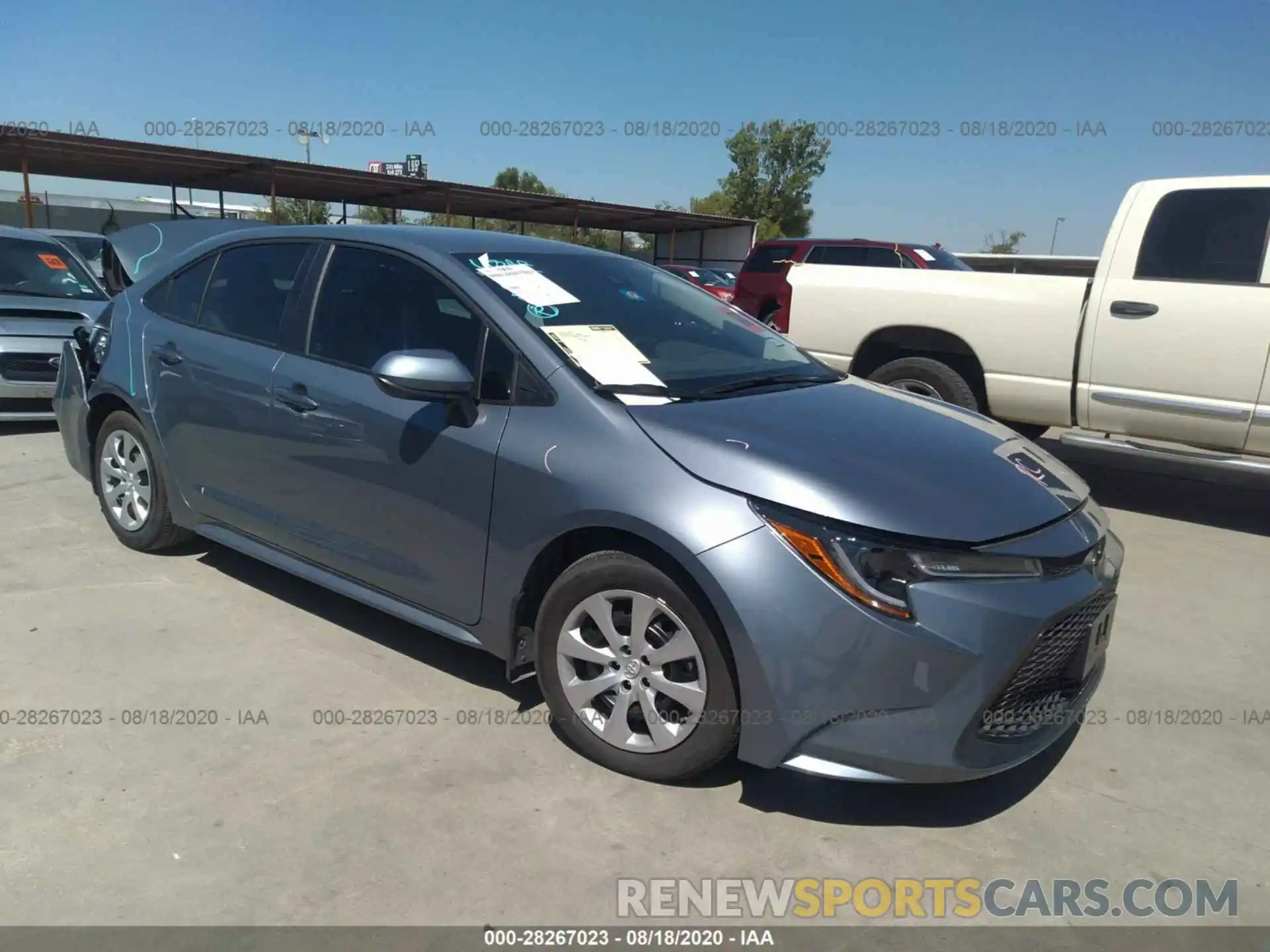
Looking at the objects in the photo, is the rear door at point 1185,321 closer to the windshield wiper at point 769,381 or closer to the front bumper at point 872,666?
the windshield wiper at point 769,381

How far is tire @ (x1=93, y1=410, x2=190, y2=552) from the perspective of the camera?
4.42 meters

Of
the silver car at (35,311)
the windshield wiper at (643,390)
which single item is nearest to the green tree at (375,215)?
the silver car at (35,311)

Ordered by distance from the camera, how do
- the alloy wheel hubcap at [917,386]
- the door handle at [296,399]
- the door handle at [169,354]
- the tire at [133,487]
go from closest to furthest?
the door handle at [296,399], the door handle at [169,354], the tire at [133,487], the alloy wheel hubcap at [917,386]

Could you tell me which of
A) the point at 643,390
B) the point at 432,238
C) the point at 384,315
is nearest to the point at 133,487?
the point at 384,315

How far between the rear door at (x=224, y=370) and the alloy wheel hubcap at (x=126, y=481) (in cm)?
36

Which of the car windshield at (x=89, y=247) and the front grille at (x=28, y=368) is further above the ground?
the car windshield at (x=89, y=247)

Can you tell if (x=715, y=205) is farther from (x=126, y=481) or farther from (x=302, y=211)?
(x=126, y=481)

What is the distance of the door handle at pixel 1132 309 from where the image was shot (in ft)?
18.5

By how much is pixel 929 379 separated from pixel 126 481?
495 cm

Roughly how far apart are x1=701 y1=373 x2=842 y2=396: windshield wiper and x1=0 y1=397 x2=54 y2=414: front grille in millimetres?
6223

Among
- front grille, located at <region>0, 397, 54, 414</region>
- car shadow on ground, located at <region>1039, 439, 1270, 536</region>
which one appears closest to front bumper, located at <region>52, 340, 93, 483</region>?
front grille, located at <region>0, 397, 54, 414</region>

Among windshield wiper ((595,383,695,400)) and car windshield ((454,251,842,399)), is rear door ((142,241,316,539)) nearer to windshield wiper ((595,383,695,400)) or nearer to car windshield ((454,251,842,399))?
car windshield ((454,251,842,399))

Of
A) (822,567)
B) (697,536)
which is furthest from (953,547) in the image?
(697,536)

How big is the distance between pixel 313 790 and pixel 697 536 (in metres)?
1.39
